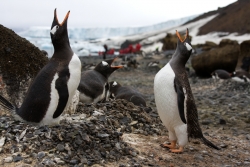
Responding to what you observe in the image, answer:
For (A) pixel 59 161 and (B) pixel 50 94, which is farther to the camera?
(B) pixel 50 94

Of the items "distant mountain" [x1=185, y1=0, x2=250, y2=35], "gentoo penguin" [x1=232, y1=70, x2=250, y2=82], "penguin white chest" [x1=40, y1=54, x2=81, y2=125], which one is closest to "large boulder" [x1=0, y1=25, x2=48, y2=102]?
"penguin white chest" [x1=40, y1=54, x2=81, y2=125]

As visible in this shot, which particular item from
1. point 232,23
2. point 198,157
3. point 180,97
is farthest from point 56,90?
point 232,23

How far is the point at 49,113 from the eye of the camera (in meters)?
3.35

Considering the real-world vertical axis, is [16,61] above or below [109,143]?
above

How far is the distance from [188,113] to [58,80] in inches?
59.1

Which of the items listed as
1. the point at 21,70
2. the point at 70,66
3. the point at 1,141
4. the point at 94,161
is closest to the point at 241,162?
the point at 94,161

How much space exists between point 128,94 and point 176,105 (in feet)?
8.59

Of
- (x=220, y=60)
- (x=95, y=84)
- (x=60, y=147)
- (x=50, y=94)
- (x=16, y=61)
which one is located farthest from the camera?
(x=220, y=60)

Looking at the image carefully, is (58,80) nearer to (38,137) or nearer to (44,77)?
(44,77)

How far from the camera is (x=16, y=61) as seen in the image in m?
4.36

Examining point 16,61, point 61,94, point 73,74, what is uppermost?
point 16,61

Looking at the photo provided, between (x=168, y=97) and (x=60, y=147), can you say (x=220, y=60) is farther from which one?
(x=60, y=147)

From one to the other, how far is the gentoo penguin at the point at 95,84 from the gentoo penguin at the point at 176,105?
1794 mm

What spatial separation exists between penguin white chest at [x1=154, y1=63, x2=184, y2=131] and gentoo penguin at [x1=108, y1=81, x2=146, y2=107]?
229cm
